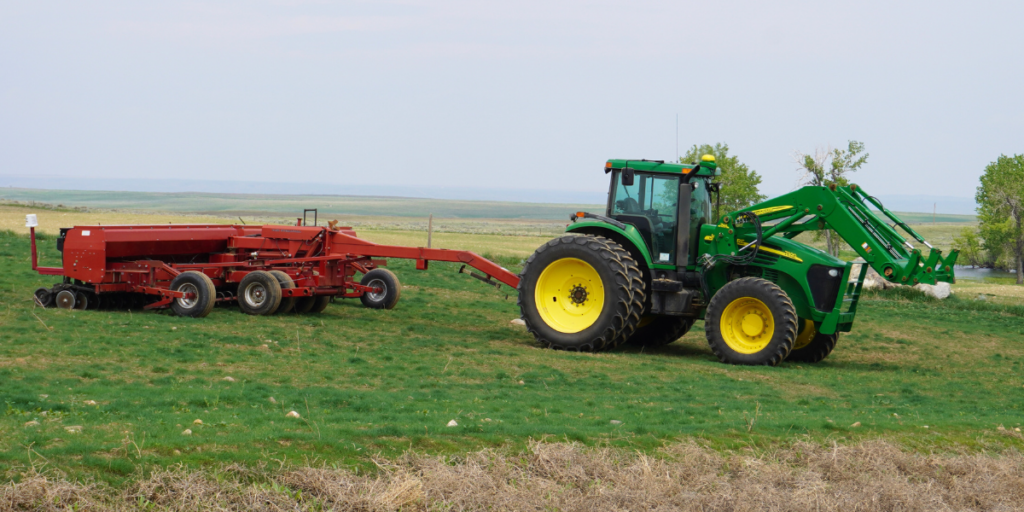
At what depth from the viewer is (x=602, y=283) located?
575 inches

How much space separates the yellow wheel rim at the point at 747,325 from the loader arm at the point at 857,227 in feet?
4.08

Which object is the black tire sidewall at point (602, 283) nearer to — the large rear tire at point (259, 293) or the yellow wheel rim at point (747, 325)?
the yellow wheel rim at point (747, 325)

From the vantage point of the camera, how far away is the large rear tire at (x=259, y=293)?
16.5 metres

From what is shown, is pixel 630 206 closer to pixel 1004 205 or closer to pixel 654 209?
pixel 654 209

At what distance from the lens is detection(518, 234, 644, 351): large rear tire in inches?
567

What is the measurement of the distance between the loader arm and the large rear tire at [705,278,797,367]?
46.1 inches

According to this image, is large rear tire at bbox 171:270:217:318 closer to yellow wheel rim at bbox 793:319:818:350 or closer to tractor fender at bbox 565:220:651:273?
tractor fender at bbox 565:220:651:273

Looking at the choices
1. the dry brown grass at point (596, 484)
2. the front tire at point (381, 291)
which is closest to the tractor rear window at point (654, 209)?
the front tire at point (381, 291)

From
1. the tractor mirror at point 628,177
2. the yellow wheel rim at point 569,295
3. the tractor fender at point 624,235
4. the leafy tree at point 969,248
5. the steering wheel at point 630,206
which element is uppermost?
the tractor mirror at point 628,177

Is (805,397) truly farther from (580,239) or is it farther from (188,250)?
(188,250)

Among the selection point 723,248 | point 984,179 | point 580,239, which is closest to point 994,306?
point 723,248

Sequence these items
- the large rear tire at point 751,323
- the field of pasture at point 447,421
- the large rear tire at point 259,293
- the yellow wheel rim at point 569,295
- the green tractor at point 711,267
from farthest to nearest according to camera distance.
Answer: the large rear tire at point 259,293
the yellow wheel rim at point 569,295
the green tractor at point 711,267
the large rear tire at point 751,323
the field of pasture at point 447,421

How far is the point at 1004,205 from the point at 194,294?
2371 inches

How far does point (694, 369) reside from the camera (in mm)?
13672
